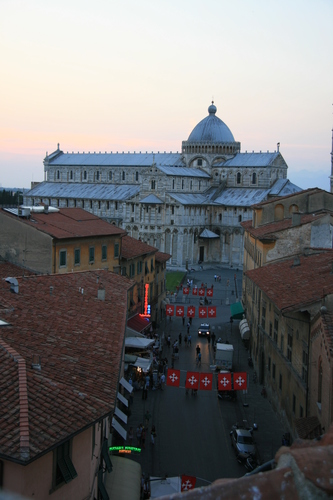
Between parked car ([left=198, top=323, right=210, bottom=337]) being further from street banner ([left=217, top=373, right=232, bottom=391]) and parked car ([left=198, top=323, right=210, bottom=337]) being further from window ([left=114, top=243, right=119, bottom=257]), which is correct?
street banner ([left=217, top=373, right=232, bottom=391])

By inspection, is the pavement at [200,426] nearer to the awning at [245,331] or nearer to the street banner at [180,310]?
the awning at [245,331]

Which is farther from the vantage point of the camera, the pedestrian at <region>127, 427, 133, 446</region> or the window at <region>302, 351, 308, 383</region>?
the pedestrian at <region>127, 427, 133, 446</region>

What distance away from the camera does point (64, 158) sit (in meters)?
140

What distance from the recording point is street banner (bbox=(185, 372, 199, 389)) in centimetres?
3052

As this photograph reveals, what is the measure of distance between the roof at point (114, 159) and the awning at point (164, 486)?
103322 mm

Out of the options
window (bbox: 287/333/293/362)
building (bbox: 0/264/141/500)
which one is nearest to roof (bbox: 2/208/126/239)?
building (bbox: 0/264/141/500)

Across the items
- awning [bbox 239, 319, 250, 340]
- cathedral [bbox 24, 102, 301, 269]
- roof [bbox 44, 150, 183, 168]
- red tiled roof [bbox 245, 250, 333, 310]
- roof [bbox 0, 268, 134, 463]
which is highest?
roof [bbox 44, 150, 183, 168]

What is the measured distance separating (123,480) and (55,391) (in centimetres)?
671

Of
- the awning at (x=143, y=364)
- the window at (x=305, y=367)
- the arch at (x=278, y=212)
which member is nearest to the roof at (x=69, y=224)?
the awning at (x=143, y=364)

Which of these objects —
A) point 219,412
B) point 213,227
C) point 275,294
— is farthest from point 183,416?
point 213,227

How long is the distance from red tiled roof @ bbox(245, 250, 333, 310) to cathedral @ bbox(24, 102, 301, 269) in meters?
65.0

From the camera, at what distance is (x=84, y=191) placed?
12569cm

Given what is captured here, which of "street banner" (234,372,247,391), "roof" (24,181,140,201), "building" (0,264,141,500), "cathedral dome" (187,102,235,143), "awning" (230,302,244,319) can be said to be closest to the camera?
"building" (0,264,141,500)

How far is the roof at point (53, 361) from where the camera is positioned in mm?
11633
